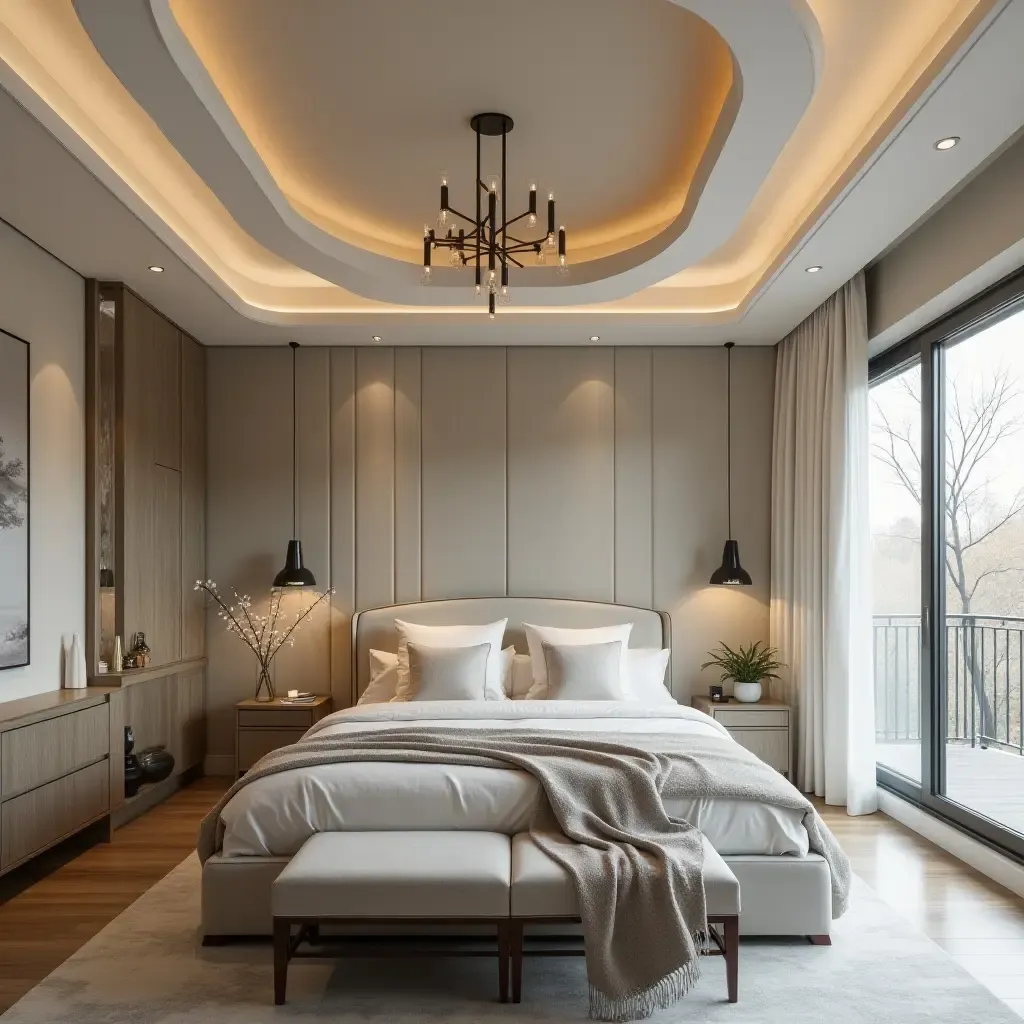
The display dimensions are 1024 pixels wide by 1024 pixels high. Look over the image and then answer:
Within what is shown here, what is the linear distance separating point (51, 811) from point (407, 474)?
9.19 feet

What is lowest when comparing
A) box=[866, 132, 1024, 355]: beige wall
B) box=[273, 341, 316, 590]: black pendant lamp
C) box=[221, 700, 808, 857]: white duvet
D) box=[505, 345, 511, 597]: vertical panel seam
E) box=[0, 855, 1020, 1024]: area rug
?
box=[0, 855, 1020, 1024]: area rug

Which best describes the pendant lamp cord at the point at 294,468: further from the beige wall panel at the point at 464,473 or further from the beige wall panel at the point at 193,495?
the beige wall panel at the point at 464,473

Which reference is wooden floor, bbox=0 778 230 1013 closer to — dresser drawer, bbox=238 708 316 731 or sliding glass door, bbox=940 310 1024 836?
dresser drawer, bbox=238 708 316 731

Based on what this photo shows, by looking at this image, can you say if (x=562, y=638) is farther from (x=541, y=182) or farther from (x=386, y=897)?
(x=386, y=897)

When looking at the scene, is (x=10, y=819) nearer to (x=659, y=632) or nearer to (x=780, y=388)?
(x=659, y=632)

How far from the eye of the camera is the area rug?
277 centimetres

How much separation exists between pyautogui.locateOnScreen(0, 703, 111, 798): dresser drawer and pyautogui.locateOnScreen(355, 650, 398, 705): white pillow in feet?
4.48

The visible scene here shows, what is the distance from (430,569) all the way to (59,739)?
248 centimetres

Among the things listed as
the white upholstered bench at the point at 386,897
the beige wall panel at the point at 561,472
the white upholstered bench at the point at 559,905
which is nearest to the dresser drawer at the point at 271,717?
the beige wall panel at the point at 561,472

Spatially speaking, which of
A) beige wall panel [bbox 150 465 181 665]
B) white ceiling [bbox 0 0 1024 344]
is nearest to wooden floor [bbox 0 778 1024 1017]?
beige wall panel [bbox 150 465 181 665]

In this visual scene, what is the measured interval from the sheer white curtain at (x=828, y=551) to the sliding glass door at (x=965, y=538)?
258mm

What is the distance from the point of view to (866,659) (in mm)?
5043

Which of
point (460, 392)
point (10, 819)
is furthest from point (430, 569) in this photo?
point (10, 819)

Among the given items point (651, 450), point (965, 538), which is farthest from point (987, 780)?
point (651, 450)
